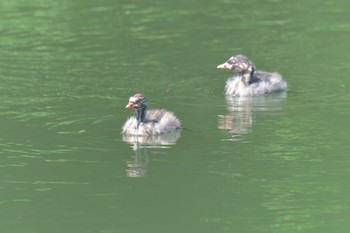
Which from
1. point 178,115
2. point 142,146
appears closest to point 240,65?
point 178,115

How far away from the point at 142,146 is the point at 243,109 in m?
2.92

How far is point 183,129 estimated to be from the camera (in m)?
17.2

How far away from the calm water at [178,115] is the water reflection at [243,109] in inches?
1.4

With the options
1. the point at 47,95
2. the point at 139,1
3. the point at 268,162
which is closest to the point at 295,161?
the point at 268,162

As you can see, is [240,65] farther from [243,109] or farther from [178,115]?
[178,115]

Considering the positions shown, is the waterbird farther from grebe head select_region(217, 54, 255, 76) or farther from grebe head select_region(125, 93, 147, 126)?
grebe head select_region(125, 93, 147, 126)

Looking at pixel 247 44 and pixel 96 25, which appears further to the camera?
pixel 96 25

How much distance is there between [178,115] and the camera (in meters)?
18.1

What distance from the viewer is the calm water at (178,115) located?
43.0 ft

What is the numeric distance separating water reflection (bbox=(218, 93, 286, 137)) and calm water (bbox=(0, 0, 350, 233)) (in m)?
0.04

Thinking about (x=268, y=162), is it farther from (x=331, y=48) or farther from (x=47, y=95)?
→ (x=331, y=48)

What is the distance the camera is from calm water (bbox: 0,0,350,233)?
1312 cm

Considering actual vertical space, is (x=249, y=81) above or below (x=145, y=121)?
above

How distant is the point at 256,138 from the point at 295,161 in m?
1.40
